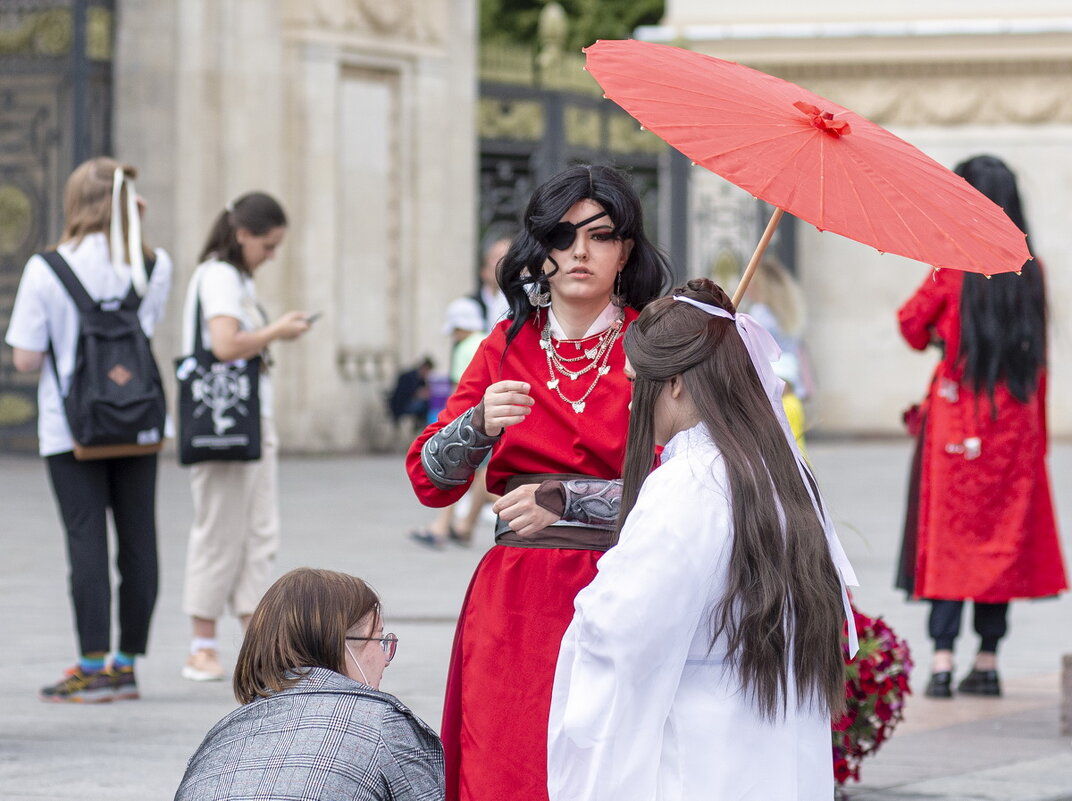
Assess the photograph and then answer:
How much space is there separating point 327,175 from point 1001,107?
8893 millimetres

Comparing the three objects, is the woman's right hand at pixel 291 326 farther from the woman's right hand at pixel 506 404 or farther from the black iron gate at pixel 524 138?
the black iron gate at pixel 524 138

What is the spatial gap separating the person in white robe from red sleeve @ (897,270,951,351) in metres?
3.80

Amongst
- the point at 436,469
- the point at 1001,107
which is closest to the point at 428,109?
the point at 1001,107

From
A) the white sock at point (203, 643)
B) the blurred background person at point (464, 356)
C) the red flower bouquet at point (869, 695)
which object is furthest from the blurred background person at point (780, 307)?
the red flower bouquet at point (869, 695)

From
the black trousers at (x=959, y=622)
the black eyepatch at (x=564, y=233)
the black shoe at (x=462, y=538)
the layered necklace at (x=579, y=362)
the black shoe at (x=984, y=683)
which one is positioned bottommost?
the black shoe at (x=462, y=538)

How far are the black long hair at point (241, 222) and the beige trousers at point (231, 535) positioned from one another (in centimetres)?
62

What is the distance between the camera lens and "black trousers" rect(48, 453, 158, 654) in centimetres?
641

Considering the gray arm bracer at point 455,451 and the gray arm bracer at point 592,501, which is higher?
the gray arm bracer at point 455,451

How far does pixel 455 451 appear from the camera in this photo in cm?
374

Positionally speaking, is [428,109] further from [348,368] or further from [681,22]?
[681,22]

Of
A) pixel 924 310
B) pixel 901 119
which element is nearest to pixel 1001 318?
pixel 924 310

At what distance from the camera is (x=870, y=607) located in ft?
29.1

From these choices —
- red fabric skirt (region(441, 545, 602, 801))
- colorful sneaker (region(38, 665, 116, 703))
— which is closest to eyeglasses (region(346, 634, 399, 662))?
red fabric skirt (region(441, 545, 602, 801))

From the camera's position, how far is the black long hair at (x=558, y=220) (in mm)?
3822
